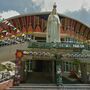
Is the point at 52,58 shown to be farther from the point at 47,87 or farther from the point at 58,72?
the point at 47,87

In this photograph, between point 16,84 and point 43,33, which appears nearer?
point 16,84

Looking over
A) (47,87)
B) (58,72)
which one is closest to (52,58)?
(58,72)

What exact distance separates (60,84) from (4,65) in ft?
27.8

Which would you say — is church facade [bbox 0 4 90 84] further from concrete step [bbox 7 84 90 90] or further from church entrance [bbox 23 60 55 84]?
concrete step [bbox 7 84 90 90]

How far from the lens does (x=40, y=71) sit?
96.1ft

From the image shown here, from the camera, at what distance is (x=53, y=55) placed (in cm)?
2080

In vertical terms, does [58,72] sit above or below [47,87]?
above

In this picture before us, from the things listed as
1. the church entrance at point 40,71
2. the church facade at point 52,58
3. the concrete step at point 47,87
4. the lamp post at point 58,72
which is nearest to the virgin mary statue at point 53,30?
the church facade at point 52,58

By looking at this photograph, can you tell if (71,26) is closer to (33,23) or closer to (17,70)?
(33,23)

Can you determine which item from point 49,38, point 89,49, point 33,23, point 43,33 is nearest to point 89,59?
point 89,49

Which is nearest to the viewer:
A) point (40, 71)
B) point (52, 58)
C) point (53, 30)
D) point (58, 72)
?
point (58, 72)

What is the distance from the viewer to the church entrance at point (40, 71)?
22.1 meters

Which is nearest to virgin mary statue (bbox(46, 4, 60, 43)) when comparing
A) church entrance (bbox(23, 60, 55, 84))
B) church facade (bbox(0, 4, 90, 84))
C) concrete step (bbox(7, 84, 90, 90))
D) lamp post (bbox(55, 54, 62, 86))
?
church facade (bbox(0, 4, 90, 84))

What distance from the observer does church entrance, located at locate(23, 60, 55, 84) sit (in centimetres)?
2211
